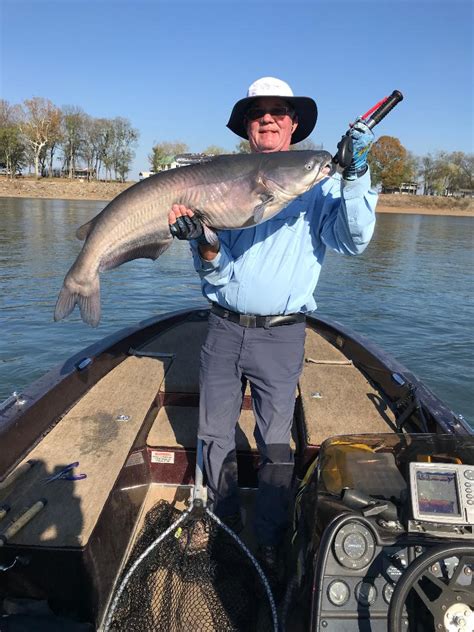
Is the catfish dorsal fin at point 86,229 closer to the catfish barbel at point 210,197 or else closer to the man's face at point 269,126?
the catfish barbel at point 210,197

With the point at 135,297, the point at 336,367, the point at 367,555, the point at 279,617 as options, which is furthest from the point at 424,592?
the point at 135,297

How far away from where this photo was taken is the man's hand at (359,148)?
2.42m

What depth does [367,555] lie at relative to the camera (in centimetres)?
182

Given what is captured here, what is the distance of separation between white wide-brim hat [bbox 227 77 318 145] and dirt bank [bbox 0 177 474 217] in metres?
51.2

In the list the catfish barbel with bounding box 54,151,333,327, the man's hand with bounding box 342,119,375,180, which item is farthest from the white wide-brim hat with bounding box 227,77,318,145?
the man's hand with bounding box 342,119,375,180

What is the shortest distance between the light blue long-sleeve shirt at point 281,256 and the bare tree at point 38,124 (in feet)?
263

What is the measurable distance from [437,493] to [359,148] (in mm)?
1627

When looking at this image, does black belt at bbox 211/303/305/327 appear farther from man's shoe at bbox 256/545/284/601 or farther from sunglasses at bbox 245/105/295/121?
man's shoe at bbox 256/545/284/601

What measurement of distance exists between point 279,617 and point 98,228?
7.69ft

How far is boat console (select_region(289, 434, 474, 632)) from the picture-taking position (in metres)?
1.62

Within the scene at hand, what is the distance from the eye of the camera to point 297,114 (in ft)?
10.1

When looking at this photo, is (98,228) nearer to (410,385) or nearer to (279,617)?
(279,617)

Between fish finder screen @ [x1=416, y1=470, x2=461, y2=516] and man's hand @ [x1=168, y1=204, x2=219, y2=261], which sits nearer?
fish finder screen @ [x1=416, y1=470, x2=461, y2=516]

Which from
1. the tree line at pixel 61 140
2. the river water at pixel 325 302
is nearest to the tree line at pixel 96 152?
the tree line at pixel 61 140
